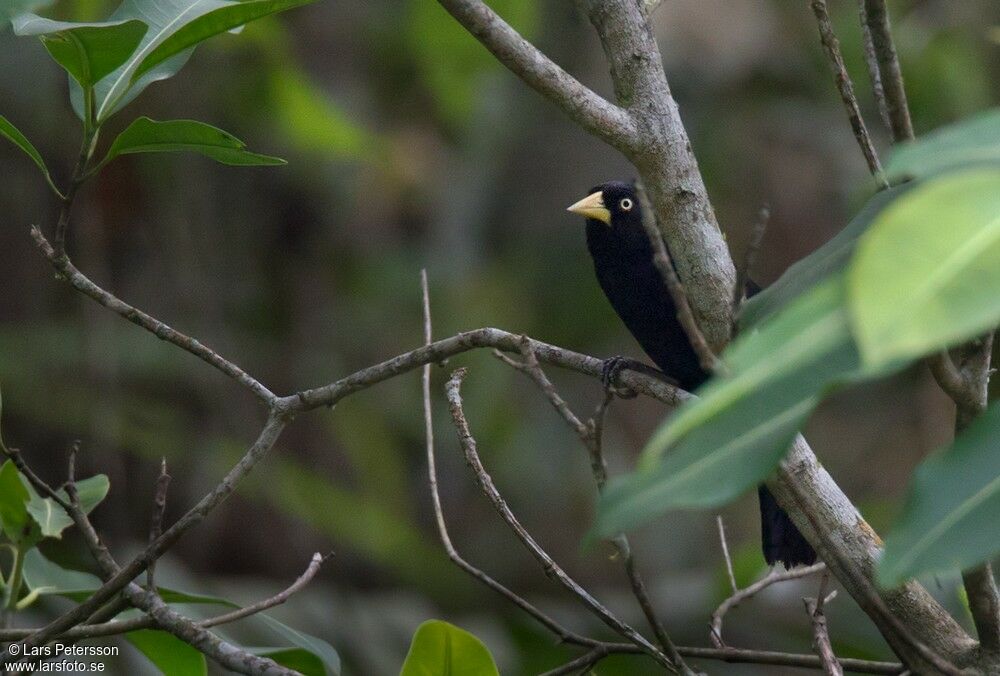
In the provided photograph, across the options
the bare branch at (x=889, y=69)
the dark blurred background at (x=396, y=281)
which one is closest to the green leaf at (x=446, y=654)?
the bare branch at (x=889, y=69)

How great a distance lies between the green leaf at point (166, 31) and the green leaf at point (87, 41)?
5cm

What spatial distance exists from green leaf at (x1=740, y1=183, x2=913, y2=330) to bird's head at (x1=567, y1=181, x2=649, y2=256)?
233cm

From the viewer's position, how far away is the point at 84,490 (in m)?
2.31

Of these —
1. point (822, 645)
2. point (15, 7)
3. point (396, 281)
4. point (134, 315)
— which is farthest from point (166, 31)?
point (396, 281)

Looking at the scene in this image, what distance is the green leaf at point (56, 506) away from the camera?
2141mm

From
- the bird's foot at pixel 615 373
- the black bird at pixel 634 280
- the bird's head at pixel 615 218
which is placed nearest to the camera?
the bird's foot at pixel 615 373

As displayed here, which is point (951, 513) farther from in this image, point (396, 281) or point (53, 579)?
point (396, 281)

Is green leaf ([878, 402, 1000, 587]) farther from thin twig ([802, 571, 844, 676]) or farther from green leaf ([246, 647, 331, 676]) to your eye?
green leaf ([246, 647, 331, 676])

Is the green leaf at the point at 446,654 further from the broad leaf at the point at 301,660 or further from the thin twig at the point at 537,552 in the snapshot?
the broad leaf at the point at 301,660

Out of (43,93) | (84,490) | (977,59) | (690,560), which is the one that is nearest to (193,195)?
(43,93)

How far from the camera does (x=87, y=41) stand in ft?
5.75

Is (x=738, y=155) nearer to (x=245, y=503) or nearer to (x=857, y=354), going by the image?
(x=245, y=503)

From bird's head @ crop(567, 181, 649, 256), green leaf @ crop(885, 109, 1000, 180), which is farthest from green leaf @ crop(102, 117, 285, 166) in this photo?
bird's head @ crop(567, 181, 649, 256)

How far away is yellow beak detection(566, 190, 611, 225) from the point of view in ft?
12.1
